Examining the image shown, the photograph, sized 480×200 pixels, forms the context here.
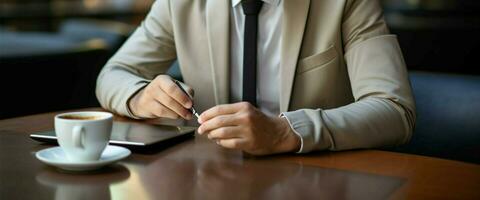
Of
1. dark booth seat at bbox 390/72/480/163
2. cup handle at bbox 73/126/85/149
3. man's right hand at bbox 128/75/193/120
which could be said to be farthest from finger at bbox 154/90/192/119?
dark booth seat at bbox 390/72/480/163

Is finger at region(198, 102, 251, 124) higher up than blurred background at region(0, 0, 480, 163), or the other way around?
finger at region(198, 102, 251, 124)

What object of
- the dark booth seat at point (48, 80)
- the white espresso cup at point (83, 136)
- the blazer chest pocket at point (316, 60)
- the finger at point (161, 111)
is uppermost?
the white espresso cup at point (83, 136)

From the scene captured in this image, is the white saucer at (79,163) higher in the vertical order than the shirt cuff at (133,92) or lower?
higher

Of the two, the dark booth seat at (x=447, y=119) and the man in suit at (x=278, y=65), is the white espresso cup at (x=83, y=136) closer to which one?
the man in suit at (x=278, y=65)

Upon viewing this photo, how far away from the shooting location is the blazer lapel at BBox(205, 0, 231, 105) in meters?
1.58

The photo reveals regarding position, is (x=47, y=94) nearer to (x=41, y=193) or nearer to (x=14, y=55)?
(x=14, y=55)

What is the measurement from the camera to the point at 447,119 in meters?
1.75

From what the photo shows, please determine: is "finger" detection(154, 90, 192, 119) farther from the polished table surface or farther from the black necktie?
the black necktie

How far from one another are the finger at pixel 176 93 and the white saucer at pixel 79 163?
0.23 metres

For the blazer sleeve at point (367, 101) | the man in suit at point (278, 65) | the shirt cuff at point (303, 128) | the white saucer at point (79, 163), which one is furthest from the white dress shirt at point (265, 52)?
the white saucer at point (79, 163)

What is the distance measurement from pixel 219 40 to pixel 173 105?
1.02 feet

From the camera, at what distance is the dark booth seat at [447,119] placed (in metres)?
1.72

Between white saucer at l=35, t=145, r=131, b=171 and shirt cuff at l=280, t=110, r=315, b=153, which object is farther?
shirt cuff at l=280, t=110, r=315, b=153

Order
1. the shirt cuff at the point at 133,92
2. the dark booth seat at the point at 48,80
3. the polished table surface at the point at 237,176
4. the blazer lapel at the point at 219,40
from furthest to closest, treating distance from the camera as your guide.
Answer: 1. the dark booth seat at the point at 48,80
2. the blazer lapel at the point at 219,40
3. the shirt cuff at the point at 133,92
4. the polished table surface at the point at 237,176
